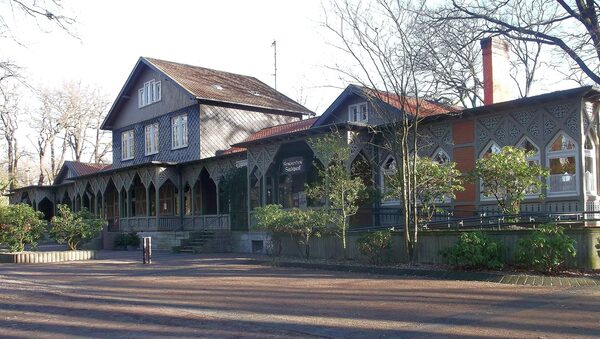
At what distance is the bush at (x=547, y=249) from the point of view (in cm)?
1292

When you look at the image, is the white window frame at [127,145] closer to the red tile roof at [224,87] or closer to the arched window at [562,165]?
the red tile roof at [224,87]

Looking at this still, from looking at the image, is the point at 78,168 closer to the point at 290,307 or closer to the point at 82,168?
the point at 82,168

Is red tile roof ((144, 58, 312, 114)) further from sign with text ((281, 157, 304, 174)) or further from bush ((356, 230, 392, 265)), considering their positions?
bush ((356, 230, 392, 265))

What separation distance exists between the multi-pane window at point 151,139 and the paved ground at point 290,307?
20.2 metres

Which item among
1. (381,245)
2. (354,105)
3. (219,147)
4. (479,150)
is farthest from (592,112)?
(219,147)

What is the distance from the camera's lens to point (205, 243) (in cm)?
2658

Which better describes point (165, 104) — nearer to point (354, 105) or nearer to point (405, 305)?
point (354, 105)

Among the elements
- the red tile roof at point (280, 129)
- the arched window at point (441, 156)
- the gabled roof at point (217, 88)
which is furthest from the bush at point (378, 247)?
the gabled roof at point (217, 88)

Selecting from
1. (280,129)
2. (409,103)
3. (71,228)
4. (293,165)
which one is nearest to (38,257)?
(71,228)

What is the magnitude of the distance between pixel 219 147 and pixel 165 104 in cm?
451

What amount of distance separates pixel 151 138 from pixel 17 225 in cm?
1438

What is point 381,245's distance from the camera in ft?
53.6

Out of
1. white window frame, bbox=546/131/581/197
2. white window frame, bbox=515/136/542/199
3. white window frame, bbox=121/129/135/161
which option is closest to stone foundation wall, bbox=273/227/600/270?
white window frame, bbox=515/136/542/199

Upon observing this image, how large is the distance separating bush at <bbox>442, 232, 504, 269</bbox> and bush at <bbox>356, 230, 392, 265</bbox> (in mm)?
2449
